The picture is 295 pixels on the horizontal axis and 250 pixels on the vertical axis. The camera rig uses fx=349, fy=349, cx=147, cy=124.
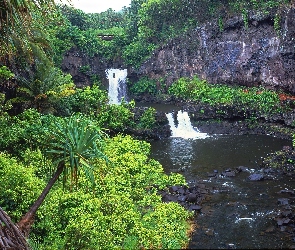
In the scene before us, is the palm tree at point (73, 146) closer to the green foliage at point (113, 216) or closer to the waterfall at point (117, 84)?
the green foliage at point (113, 216)

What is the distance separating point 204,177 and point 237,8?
23.9 m

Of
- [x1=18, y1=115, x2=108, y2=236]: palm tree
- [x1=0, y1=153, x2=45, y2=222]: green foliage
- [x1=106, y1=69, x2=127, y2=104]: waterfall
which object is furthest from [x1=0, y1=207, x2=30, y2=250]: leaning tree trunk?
[x1=106, y1=69, x2=127, y2=104]: waterfall

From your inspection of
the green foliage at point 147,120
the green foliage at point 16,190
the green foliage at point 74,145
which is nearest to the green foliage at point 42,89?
the green foliage at point 147,120

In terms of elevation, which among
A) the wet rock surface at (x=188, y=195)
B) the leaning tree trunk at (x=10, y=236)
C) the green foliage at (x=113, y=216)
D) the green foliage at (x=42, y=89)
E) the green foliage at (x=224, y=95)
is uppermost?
the green foliage at (x=224, y=95)

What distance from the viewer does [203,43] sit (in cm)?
4156

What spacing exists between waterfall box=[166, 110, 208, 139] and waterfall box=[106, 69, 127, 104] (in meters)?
12.4

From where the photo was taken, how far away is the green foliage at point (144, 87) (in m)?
44.7

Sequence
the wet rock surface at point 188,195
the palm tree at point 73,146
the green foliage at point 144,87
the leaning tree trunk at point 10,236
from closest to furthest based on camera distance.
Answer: the leaning tree trunk at point 10,236 < the palm tree at point 73,146 < the wet rock surface at point 188,195 < the green foliage at point 144,87

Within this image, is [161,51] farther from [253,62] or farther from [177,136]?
[177,136]

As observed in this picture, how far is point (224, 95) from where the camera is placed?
35.5m

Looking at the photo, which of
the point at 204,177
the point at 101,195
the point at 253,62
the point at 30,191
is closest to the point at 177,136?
the point at 204,177

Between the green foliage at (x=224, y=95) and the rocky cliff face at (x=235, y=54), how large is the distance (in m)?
1.30

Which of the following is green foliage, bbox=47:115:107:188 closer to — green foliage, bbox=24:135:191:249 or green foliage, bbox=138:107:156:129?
green foliage, bbox=24:135:191:249

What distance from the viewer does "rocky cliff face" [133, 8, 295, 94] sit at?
3238 centimetres
